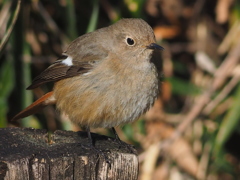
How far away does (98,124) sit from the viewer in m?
4.22

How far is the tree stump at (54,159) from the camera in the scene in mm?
2725

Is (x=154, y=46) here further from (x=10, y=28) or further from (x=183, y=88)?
(x=183, y=88)

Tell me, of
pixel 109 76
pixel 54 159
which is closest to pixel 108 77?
pixel 109 76

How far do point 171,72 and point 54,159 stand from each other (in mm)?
3773

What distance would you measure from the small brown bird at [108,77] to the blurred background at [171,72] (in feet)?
3.21

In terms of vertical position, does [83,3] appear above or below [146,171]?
above

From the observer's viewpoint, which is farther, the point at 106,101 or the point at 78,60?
the point at 78,60

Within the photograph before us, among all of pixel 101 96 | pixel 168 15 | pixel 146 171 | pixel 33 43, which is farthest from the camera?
pixel 168 15

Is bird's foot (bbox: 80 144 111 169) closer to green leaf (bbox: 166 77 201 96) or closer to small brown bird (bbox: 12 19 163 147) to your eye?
small brown bird (bbox: 12 19 163 147)

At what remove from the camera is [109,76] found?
4109 millimetres

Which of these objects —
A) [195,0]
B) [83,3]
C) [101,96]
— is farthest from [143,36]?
[195,0]

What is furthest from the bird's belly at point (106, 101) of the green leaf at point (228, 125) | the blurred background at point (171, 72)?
the green leaf at point (228, 125)

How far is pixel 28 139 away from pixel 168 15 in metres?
3.62

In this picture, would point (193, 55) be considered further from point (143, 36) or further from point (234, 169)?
point (143, 36)
